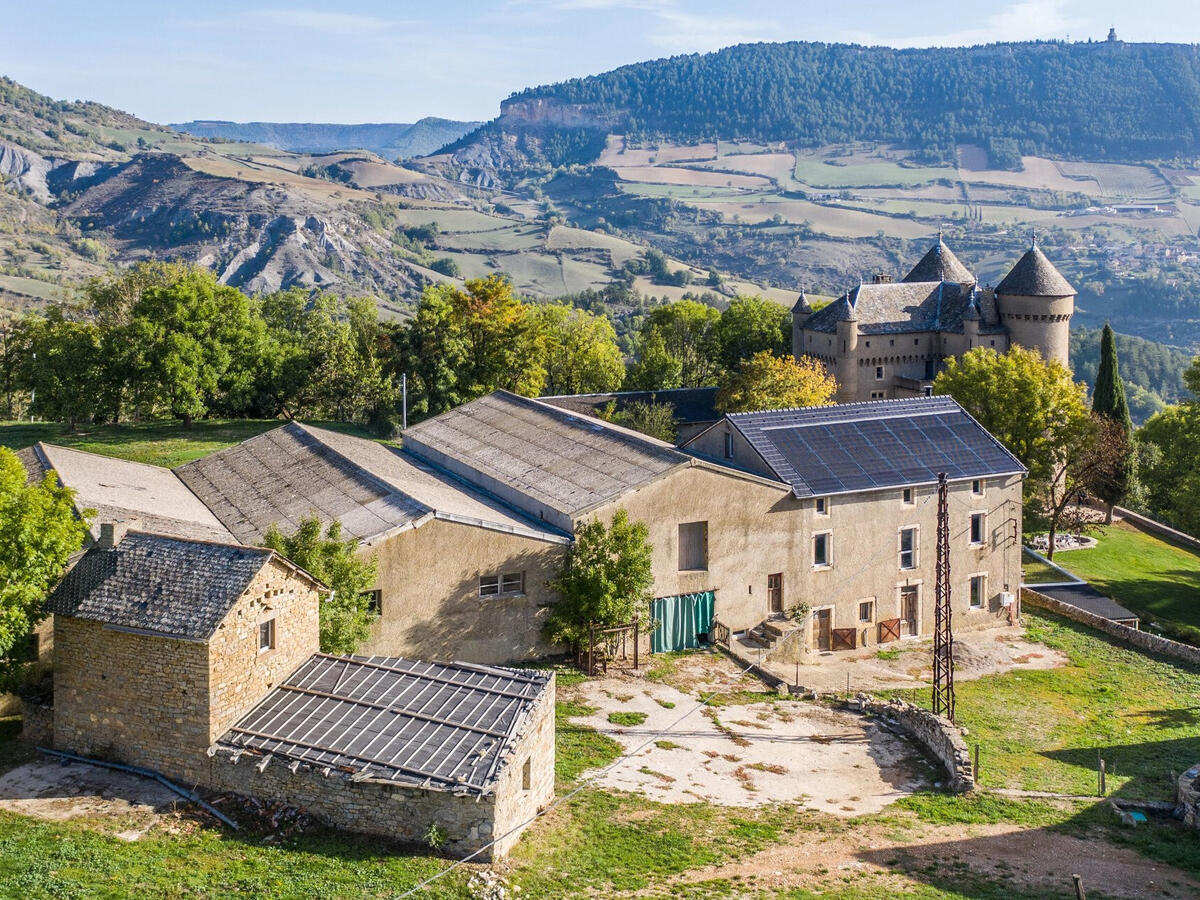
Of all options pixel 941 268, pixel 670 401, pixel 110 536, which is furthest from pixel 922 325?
pixel 110 536

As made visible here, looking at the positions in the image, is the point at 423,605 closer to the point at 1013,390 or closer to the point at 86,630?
the point at 86,630

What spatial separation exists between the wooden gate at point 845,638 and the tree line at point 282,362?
2724 cm

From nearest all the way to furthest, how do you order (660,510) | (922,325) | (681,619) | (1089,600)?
(660,510) < (681,619) < (1089,600) < (922,325)

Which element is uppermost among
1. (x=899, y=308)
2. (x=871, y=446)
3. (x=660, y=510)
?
(x=899, y=308)

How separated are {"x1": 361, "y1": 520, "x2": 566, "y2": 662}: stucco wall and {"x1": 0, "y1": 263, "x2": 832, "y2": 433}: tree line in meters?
31.9

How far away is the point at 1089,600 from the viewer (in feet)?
171

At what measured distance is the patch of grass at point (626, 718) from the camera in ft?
105

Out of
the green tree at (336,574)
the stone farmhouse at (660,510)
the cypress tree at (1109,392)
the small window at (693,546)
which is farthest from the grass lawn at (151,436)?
the cypress tree at (1109,392)

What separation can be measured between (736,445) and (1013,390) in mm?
22809

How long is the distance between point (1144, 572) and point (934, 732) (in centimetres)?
3551

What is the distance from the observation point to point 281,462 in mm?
44281

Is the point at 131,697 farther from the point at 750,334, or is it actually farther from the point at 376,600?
the point at 750,334

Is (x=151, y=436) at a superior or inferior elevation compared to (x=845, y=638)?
superior

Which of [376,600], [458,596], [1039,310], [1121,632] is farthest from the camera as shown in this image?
[1039,310]
